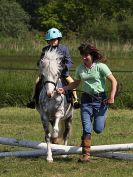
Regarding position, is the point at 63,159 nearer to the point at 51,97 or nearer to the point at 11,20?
the point at 51,97

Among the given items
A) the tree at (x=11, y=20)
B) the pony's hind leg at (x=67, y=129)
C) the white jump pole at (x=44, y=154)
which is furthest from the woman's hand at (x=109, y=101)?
the tree at (x=11, y=20)

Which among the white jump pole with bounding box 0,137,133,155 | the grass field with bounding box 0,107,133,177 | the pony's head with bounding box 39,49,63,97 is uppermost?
the pony's head with bounding box 39,49,63,97

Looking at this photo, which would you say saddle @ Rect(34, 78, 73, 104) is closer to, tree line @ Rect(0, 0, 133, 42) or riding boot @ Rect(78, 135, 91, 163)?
riding boot @ Rect(78, 135, 91, 163)

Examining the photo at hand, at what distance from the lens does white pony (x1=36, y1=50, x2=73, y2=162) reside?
8984mm

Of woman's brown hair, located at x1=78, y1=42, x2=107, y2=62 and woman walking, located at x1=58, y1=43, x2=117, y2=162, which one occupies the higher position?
woman's brown hair, located at x1=78, y1=42, x2=107, y2=62

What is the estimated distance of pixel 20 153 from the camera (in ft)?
31.3

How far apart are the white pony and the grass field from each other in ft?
1.47

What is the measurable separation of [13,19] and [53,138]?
56.4m

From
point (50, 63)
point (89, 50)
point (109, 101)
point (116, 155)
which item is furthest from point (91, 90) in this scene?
point (116, 155)

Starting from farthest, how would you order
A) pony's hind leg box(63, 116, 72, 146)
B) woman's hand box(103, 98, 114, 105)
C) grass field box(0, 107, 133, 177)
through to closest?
pony's hind leg box(63, 116, 72, 146) → woman's hand box(103, 98, 114, 105) → grass field box(0, 107, 133, 177)

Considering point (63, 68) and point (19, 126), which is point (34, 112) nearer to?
point (19, 126)

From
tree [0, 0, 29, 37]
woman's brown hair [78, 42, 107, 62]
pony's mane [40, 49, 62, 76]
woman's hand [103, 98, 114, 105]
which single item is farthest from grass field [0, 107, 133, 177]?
tree [0, 0, 29, 37]

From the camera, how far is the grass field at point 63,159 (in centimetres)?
827

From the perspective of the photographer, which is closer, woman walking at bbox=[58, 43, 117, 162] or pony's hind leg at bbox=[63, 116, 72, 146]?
woman walking at bbox=[58, 43, 117, 162]
